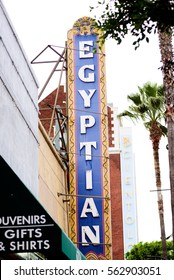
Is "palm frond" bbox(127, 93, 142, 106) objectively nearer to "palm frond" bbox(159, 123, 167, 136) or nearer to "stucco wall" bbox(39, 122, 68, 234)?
"palm frond" bbox(159, 123, 167, 136)

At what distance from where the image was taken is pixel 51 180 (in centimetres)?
2464

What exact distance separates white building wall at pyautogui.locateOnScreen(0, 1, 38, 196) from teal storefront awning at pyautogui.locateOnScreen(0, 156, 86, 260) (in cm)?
145

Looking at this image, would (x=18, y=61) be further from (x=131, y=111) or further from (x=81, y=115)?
(x=131, y=111)

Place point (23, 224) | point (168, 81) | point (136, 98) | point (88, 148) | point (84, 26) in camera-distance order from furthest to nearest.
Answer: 1. point (136, 98)
2. point (84, 26)
3. point (88, 148)
4. point (168, 81)
5. point (23, 224)

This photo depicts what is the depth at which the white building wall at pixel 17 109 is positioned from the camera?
16.3m

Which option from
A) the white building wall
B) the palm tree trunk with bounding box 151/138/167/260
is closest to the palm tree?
the palm tree trunk with bounding box 151/138/167/260

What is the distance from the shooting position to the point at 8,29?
17.5 metres

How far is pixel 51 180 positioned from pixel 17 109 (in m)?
7.46

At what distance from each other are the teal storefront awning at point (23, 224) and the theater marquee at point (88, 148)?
1235cm

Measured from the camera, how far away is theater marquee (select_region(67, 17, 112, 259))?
88.2 feet

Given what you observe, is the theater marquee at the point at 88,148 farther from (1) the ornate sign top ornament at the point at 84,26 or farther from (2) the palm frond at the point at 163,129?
(2) the palm frond at the point at 163,129

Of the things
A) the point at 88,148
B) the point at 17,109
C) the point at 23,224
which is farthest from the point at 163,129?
the point at 23,224

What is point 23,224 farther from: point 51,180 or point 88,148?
point 88,148
